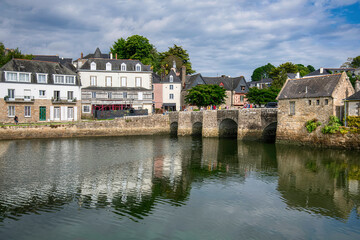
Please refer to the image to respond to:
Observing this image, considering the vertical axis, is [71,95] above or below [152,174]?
above

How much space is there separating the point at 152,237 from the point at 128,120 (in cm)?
3266

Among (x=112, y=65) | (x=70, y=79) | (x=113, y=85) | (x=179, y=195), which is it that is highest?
(x=112, y=65)


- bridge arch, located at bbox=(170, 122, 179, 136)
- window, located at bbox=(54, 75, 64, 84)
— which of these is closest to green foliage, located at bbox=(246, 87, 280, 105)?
bridge arch, located at bbox=(170, 122, 179, 136)

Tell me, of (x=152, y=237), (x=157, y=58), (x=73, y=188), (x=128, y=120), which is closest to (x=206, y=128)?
(x=128, y=120)

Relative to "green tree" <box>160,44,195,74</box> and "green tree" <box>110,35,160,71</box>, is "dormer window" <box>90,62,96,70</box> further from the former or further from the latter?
"green tree" <box>160,44,195,74</box>

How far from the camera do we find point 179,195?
16266 mm

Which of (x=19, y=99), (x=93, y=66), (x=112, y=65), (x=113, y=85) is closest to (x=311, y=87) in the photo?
(x=113, y=85)

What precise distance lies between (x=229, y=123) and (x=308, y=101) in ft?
40.8

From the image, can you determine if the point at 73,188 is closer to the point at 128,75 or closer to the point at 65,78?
the point at 65,78

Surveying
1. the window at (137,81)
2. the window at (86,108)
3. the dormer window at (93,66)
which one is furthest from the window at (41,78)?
the window at (137,81)

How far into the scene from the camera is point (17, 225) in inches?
481

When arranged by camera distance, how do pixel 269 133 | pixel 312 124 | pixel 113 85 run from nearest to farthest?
pixel 312 124 → pixel 269 133 → pixel 113 85

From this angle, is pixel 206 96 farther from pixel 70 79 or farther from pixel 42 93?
pixel 42 93

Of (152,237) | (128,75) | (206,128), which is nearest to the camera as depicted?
(152,237)
